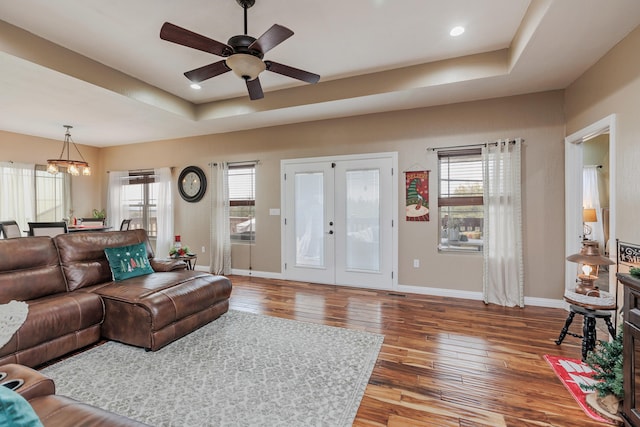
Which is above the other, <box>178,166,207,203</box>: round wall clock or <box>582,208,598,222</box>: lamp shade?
<box>178,166,207,203</box>: round wall clock

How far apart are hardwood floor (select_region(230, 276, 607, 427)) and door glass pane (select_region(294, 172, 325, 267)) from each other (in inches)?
29.7

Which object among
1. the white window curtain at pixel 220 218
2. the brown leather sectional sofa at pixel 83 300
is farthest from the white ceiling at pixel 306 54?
the brown leather sectional sofa at pixel 83 300

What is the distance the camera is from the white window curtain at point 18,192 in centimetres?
545

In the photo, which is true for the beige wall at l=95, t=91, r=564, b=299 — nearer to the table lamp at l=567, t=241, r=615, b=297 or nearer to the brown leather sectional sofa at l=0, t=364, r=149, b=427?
the table lamp at l=567, t=241, r=615, b=297

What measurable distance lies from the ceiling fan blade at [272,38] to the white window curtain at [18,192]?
626cm

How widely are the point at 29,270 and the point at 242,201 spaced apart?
322 cm

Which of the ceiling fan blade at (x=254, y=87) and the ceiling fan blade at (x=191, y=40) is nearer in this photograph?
the ceiling fan blade at (x=191, y=40)

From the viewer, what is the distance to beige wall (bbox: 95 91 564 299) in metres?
3.73

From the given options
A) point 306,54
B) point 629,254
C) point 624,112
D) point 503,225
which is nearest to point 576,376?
point 629,254

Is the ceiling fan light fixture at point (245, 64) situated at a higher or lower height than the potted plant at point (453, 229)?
higher

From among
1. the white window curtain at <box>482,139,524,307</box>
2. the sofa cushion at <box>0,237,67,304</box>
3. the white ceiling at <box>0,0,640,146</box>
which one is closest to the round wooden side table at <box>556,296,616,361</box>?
the white window curtain at <box>482,139,524,307</box>

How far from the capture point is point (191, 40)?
221 centimetres

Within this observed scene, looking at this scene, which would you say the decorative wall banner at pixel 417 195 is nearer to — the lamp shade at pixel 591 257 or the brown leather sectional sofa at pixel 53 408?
the lamp shade at pixel 591 257

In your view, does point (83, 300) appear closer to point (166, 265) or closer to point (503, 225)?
point (166, 265)
